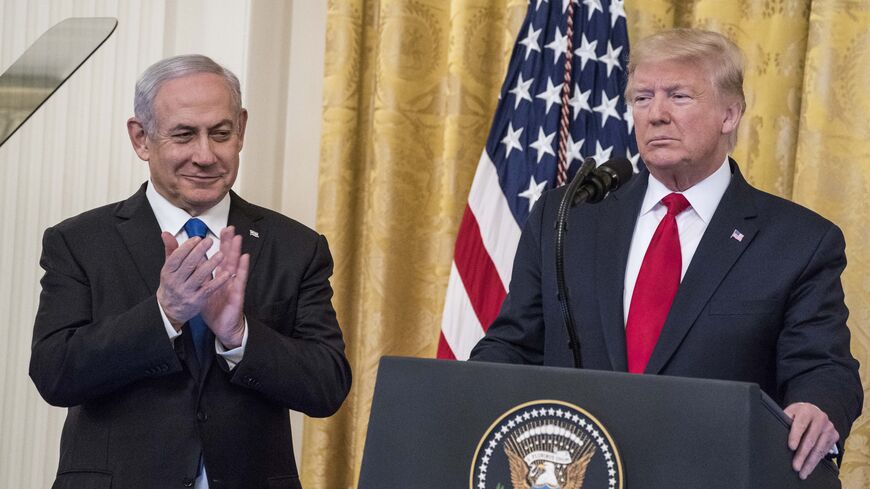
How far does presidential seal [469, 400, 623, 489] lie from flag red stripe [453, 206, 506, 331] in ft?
8.00

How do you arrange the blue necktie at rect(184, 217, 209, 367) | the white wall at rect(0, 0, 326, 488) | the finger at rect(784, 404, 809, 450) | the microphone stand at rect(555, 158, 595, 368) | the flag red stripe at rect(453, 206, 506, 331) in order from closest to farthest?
the finger at rect(784, 404, 809, 450) < the microphone stand at rect(555, 158, 595, 368) < the blue necktie at rect(184, 217, 209, 367) < the flag red stripe at rect(453, 206, 506, 331) < the white wall at rect(0, 0, 326, 488)

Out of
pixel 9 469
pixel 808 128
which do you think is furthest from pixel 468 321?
pixel 9 469

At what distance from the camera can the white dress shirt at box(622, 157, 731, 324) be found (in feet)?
8.52

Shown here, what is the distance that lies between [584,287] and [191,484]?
99cm

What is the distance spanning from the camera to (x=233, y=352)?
2510mm

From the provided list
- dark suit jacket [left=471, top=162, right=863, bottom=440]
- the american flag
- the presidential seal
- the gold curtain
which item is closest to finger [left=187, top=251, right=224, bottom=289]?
dark suit jacket [left=471, top=162, right=863, bottom=440]

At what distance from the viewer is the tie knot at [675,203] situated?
2654 millimetres

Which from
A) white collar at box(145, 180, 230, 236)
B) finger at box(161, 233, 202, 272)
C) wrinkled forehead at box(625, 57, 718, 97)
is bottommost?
finger at box(161, 233, 202, 272)

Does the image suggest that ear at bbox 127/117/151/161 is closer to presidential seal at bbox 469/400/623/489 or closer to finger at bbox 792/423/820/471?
presidential seal at bbox 469/400/623/489

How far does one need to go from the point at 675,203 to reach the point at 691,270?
0.75ft

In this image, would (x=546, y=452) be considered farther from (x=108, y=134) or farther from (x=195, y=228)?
(x=108, y=134)

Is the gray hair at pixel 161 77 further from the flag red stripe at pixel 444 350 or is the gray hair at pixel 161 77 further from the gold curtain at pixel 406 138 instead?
the gold curtain at pixel 406 138

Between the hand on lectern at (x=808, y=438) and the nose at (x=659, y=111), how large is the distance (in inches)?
39.7

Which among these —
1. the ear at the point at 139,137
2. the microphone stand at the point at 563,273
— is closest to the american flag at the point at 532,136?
the ear at the point at 139,137
